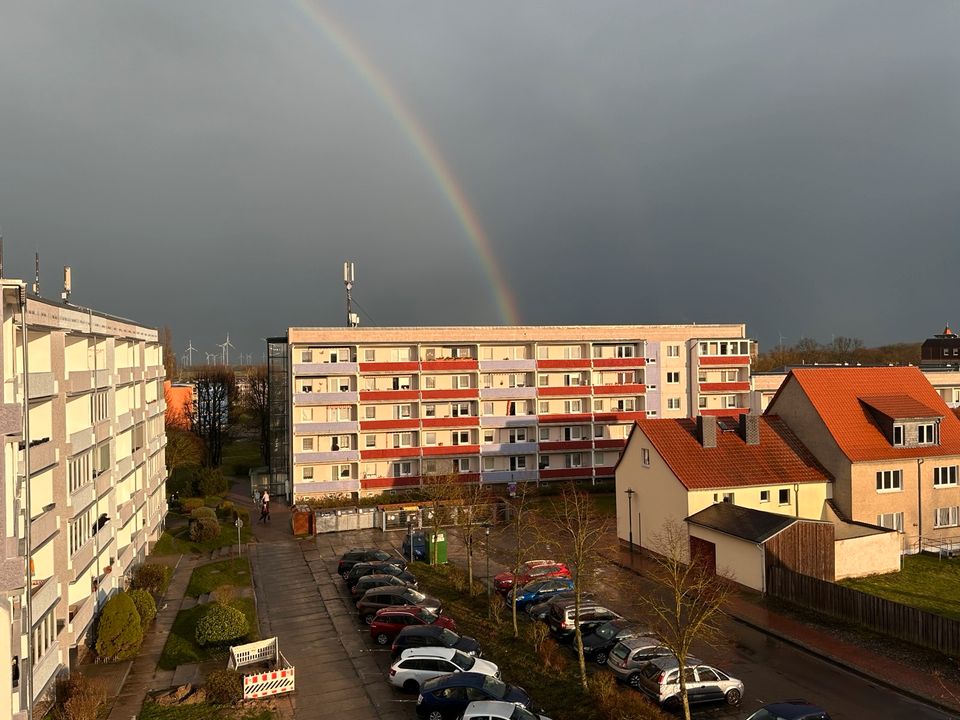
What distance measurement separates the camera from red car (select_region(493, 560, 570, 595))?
30375mm

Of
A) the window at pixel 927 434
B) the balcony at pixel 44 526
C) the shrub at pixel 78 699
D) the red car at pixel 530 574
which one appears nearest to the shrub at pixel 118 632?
the shrub at pixel 78 699

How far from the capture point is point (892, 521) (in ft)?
119

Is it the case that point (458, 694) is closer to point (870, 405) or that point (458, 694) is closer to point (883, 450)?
point (883, 450)

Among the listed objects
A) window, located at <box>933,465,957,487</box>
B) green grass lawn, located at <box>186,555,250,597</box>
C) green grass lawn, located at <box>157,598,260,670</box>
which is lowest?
green grass lawn, located at <box>186,555,250,597</box>

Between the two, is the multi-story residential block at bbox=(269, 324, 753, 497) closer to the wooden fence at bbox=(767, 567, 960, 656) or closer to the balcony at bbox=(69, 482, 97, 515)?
the balcony at bbox=(69, 482, 97, 515)

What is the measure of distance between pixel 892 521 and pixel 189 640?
32493 millimetres

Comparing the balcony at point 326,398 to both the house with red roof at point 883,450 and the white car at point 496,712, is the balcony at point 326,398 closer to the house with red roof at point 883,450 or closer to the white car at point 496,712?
the house with red roof at point 883,450

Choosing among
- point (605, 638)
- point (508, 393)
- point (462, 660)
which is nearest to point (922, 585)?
point (605, 638)

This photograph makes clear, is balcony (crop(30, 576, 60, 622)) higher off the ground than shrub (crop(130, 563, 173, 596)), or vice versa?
balcony (crop(30, 576, 60, 622))

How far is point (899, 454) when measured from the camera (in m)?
36.3

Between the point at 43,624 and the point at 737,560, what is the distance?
82.1ft

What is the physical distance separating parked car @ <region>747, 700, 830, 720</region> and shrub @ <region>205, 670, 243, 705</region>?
1364 centimetres

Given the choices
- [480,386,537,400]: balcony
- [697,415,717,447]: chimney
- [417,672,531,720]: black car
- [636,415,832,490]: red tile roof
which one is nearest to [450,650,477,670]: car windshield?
[417,672,531,720]: black car

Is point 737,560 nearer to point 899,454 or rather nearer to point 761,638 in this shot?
point 761,638
